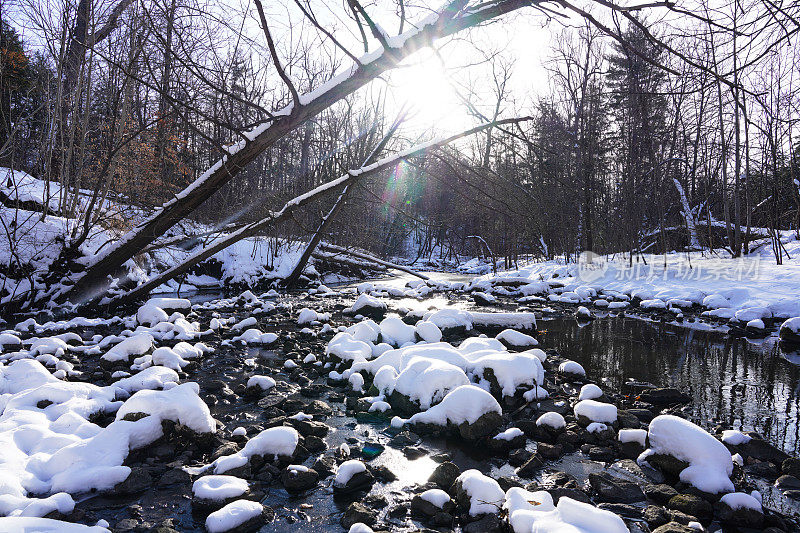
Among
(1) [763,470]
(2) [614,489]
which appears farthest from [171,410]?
(1) [763,470]

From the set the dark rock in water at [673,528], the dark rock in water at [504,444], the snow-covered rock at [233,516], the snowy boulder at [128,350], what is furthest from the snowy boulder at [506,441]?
the snowy boulder at [128,350]

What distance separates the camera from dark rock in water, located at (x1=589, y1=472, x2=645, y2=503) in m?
2.73

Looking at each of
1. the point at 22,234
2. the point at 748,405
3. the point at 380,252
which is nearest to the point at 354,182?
the point at 748,405

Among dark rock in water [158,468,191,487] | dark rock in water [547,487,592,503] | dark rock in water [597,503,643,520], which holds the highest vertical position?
dark rock in water [547,487,592,503]

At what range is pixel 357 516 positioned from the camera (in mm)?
2445

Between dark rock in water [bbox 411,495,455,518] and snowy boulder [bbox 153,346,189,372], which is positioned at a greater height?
snowy boulder [bbox 153,346,189,372]

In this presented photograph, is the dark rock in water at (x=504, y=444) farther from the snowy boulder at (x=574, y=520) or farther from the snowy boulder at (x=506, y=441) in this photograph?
the snowy boulder at (x=574, y=520)

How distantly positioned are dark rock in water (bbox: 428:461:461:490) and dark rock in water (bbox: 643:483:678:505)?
1.22m

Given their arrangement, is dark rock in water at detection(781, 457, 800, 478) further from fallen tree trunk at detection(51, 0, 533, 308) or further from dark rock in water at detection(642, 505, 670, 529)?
fallen tree trunk at detection(51, 0, 533, 308)

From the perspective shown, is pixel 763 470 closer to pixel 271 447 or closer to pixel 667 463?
pixel 667 463

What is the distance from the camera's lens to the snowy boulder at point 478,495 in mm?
2471

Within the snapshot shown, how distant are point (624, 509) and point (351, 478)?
1667mm

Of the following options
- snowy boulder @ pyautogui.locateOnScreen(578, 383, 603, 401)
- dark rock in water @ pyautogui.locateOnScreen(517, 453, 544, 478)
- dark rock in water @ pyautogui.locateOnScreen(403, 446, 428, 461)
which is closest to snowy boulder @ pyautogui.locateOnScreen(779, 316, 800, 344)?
snowy boulder @ pyautogui.locateOnScreen(578, 383, 603, 401)

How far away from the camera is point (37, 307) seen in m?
7.22
